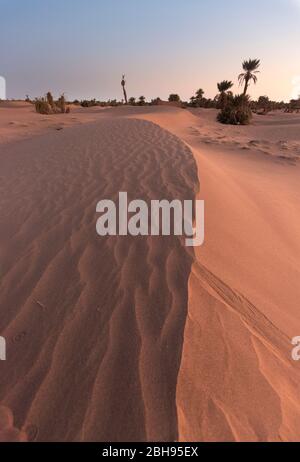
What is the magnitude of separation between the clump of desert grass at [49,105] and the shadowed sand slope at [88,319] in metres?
15.8

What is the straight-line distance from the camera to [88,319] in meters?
2.09

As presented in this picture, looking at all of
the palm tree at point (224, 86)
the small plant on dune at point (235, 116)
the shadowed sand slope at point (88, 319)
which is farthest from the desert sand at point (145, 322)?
the palm tree at point (224, 86)

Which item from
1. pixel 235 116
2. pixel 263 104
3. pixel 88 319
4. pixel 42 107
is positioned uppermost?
pixel 263 104

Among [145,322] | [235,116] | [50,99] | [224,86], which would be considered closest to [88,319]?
[145,322]

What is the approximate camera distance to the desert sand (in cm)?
155

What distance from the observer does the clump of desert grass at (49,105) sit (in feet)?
58.4

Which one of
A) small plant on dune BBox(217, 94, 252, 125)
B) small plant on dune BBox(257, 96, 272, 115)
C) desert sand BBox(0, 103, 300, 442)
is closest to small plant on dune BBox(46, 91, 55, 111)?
small plant on dune BBox(217, 94, 252, 125)

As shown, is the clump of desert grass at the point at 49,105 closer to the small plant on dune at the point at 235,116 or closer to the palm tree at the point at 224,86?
the small plant on dune at the point at 235,116

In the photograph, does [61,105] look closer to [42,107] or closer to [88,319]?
[42,107]

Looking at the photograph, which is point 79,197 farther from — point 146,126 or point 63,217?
point 146,126

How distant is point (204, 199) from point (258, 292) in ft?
5.15

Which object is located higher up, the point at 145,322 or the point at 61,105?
the point at 61,105

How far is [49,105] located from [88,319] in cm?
1884
